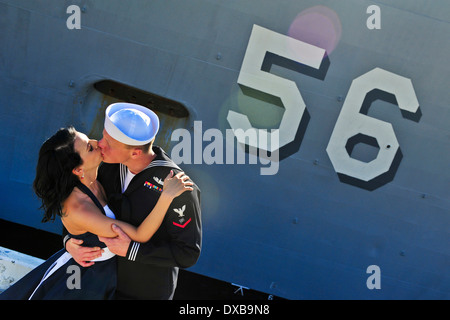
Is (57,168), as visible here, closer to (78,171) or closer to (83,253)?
(78,171)

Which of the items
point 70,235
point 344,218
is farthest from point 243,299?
point 70,235

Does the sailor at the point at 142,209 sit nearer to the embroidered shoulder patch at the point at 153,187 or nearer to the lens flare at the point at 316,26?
the embroidered shoulder patch at the point at 153,187

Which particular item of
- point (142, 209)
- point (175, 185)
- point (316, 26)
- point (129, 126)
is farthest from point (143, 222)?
point (316, 26)

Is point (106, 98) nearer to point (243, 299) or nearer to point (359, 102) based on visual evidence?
point (359, 102)

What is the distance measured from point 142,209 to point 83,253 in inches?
13.6

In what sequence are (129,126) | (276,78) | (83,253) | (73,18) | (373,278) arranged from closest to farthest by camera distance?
(129,126) < (83,253) < (73,18) < (276,78) < (373,278)

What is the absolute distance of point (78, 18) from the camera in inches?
130

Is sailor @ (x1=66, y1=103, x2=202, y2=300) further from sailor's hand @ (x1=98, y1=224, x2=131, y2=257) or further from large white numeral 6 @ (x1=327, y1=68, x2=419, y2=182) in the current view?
large white numeral 6 @ (x1=327, y1=68, x2=419, y2=182)

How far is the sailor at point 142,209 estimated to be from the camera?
1.92 metres

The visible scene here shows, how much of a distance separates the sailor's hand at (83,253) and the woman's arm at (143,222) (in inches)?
4.1

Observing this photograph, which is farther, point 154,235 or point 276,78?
point 276,78

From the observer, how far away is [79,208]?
195 centimetres

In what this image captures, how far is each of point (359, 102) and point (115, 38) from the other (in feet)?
6.71

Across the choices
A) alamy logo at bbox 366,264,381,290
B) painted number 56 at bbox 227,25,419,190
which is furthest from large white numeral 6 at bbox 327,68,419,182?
alamy logo at bbox 366,264,381,290
